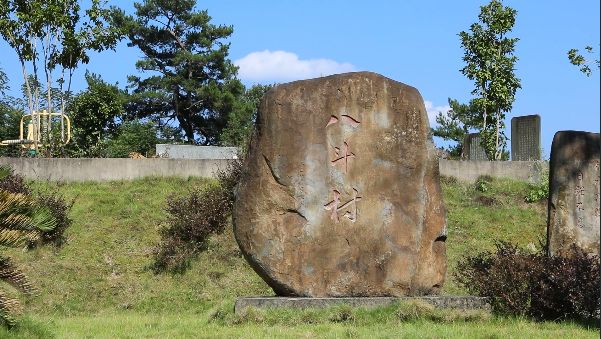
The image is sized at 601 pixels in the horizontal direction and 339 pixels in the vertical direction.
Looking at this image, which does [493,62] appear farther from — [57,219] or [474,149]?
[57,219]

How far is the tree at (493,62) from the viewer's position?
97.6 feet

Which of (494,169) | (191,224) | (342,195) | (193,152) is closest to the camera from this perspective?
(342,195)

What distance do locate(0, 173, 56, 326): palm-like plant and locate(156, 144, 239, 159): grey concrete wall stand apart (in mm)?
17247

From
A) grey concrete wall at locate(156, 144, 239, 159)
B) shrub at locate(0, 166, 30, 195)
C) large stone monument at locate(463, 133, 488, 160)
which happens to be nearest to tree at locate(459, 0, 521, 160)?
large stone monument at locate(463, 133, 488, 160)

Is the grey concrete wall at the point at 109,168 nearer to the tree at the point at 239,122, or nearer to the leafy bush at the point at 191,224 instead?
the leafy bush at the point at 191,224

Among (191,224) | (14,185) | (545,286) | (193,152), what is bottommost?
(545,286)

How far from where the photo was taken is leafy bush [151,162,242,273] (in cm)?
1967

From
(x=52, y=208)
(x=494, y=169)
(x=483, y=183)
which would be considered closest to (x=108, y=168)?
(x=52, y=208)

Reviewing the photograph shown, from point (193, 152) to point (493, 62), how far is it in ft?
34.2

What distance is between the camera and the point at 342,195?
12.8m

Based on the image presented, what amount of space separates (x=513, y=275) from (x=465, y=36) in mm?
18536

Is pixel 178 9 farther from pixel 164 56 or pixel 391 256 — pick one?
pixel 391 256

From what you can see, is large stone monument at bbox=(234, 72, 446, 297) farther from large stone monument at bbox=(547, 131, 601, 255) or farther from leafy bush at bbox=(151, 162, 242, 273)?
leafy bush at bbox=(151, 162, 242, 273)

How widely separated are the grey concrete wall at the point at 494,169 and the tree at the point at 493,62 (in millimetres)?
4528
